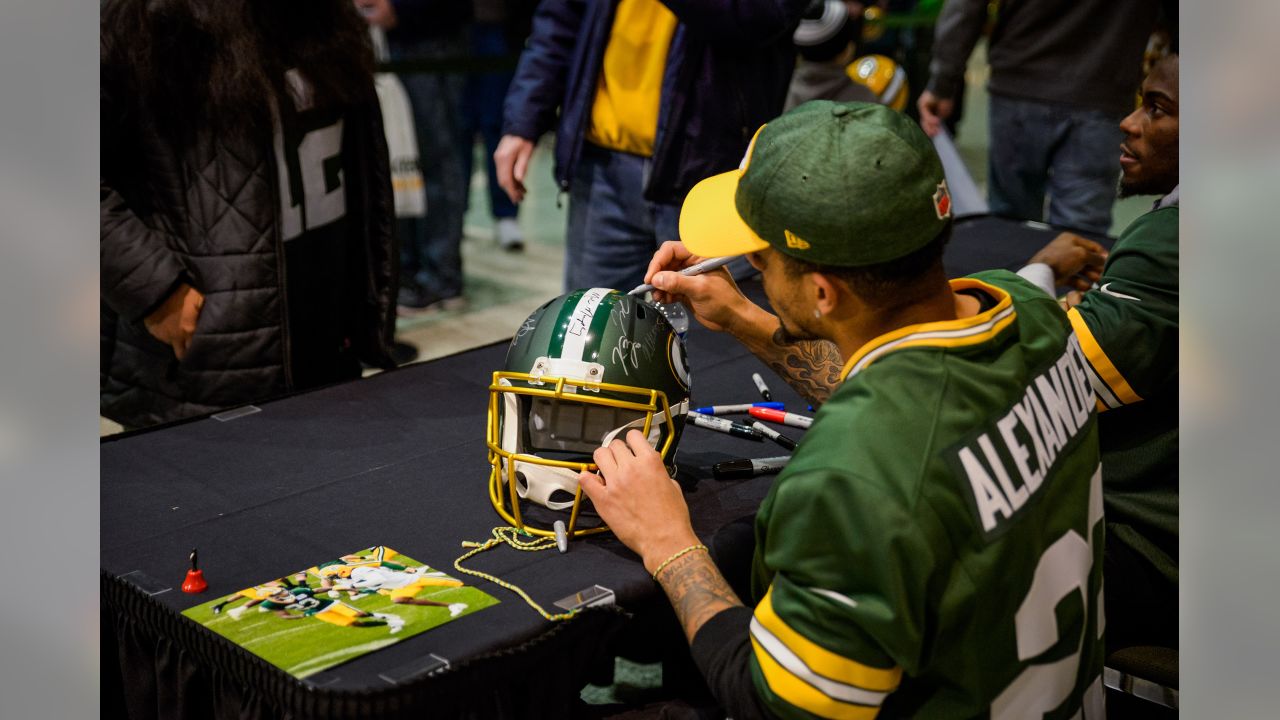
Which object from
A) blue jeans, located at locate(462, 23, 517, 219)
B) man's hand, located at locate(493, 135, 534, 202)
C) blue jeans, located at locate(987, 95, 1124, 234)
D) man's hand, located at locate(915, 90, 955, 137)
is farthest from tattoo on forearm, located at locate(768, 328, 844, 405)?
blue jeans, located at locate(462, 23, 517, 219)

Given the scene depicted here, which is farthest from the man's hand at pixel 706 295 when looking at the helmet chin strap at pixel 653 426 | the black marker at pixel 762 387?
the black marker at pixel 762 387

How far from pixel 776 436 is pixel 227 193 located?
4.07ft

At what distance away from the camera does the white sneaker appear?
630 centimetres

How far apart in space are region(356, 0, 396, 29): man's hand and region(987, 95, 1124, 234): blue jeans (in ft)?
8.18

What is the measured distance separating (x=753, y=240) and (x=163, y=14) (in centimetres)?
146

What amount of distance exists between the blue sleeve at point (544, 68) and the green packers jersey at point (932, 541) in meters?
2.00

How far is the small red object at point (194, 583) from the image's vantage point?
5.42 feet

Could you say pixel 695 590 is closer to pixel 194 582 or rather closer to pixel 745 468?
pixel 745 468

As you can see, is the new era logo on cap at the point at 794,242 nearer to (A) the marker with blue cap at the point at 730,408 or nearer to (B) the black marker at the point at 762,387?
(A) the marker with blue cap at the point at 730,408

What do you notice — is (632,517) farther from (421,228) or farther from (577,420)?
(421,228)

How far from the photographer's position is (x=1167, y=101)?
88.1 inches

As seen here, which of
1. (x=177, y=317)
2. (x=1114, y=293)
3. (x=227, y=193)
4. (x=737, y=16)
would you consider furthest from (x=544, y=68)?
(x=1114, y=293)

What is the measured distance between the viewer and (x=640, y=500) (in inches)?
68.3
